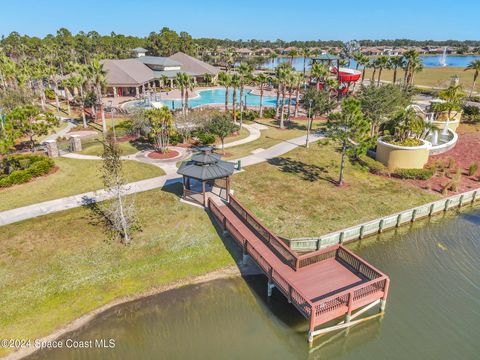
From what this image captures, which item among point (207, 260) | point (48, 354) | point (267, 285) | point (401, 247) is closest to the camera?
point (48, 354)

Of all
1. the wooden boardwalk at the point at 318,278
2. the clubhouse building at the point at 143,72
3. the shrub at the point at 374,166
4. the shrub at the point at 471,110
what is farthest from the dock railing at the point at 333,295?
the clubhouse building at the point at 143,72

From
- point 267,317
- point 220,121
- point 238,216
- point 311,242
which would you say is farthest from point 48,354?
point 220,121

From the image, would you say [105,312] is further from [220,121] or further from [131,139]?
[131,139]

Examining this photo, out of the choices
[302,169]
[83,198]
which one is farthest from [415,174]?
[83,198]

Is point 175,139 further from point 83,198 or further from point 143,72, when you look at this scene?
point 143,72

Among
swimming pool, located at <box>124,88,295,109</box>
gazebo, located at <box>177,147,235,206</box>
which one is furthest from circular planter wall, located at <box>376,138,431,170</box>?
swimming pool, located at <box>124,88,295,109</box>

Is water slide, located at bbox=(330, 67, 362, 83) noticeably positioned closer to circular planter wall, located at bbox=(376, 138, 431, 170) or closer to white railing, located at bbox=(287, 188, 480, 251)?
circular planter wall, located at bbox=(376, 138, 431, 170)
